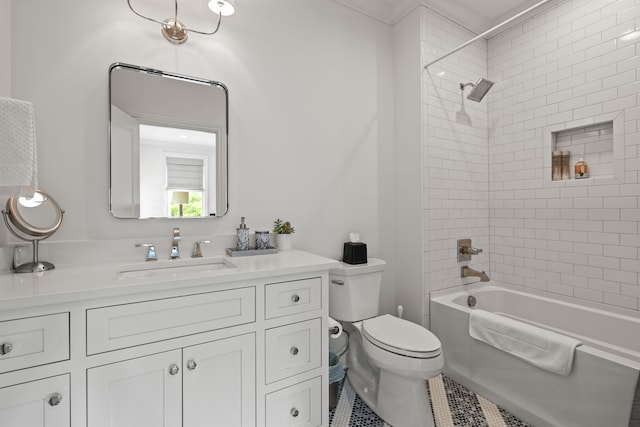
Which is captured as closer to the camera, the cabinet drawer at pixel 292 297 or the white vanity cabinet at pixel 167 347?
the white vanity cabinet at pixel 167 347

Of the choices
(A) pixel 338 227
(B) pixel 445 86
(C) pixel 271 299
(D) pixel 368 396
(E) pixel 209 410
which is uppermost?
(B) pixel 445 86

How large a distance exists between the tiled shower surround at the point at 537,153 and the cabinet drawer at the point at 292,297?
114 cm

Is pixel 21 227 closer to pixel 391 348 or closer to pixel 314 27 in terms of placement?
pixel 391 348

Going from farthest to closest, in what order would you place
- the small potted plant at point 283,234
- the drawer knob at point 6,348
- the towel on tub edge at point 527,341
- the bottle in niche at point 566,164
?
1. the bottle in niche at point 566,164
2. the small potted plant at point 283,234
3. the towel on tub edge at point 527,341
4. the drawer knob at point 6,348

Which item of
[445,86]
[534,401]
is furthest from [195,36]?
[534,401]

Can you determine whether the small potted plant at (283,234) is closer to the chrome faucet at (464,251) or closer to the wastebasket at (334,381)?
the wastebasket at (334,381)

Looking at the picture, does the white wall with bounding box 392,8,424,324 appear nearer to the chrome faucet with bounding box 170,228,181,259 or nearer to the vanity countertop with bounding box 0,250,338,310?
the vanity countertop with bounding box 0,250,338,310

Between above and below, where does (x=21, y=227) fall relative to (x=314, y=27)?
below

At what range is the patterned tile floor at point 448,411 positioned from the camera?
169cm

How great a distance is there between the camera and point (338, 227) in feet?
7.32

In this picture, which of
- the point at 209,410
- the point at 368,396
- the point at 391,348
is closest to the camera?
the point at 209,410

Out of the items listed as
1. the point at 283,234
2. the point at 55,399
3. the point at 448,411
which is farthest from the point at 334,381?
the point at 55,399

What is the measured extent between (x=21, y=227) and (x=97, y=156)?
45 centimetres

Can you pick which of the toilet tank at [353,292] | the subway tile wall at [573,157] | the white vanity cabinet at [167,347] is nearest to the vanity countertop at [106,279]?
the white vanity cabinet at [167,347]
